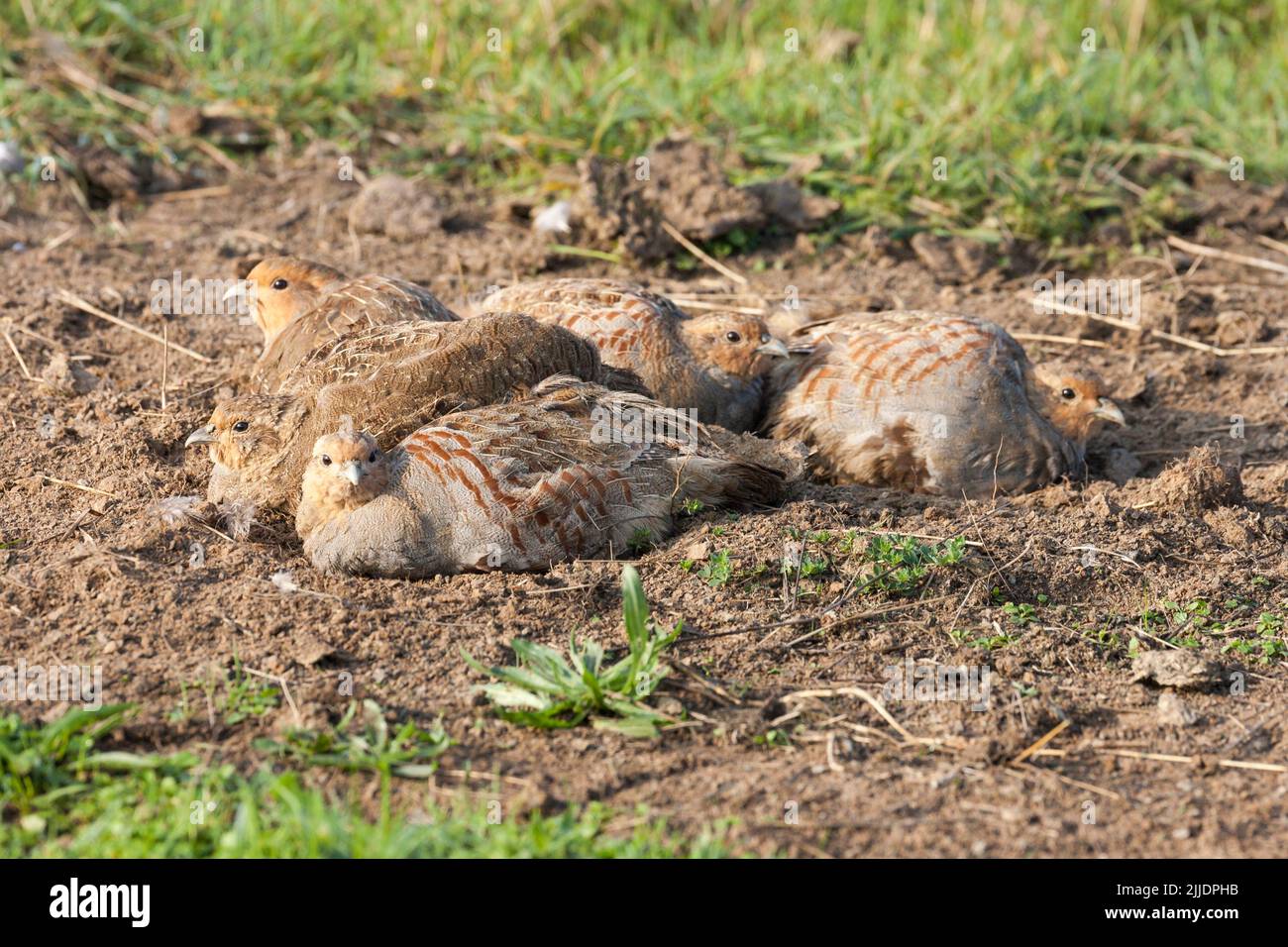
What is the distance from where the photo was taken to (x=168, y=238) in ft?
24.6

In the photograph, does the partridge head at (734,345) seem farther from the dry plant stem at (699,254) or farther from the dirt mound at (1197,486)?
the dirt mound at (1197,486)

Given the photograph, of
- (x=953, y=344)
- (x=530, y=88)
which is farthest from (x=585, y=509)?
(x=530, y=88)

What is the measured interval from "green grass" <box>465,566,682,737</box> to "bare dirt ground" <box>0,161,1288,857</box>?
6cm

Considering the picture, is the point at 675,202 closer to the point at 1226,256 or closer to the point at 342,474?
the point at 1226,256

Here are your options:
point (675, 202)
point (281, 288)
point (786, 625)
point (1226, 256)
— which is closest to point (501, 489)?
point (786, 625)

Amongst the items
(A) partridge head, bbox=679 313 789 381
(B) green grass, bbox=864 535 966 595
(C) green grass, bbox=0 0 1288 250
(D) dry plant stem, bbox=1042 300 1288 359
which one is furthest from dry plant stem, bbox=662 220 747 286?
(B) green grass, bbox=864 535 966 595

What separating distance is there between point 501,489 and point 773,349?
5.40 feet

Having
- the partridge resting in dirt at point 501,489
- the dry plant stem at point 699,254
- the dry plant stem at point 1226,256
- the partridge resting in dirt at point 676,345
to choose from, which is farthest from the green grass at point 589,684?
the dry plant stem at point 1226,256

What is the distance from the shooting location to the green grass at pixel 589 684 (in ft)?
12.7

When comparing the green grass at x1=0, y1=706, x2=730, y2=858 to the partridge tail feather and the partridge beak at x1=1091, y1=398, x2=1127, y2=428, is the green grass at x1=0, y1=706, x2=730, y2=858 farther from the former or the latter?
the partridge beak at x1=1091, y1=398, x2=1127, y2=428

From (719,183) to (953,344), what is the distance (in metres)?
2.11

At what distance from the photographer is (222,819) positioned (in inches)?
133
